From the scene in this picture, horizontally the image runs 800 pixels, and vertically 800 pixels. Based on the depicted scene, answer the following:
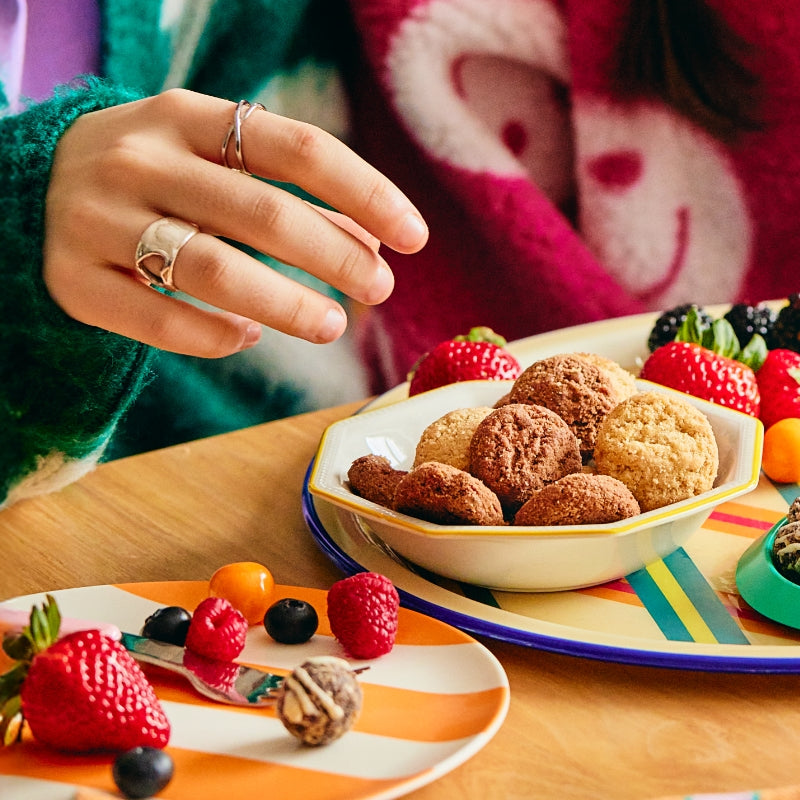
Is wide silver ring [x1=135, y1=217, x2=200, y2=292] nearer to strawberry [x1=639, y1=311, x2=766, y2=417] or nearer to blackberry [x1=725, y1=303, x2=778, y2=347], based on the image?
strawberry [x1=639, y1=311, x2=766, y2=417]

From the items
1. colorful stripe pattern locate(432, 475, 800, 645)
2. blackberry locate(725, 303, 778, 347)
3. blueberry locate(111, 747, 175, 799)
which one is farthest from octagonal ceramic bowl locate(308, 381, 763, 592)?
blackberry locate(725, 303, 778, 347)

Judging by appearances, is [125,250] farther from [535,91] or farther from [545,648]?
[535,91]

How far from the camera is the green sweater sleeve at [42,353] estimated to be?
2.23 ft

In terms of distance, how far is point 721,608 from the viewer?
0.64 meters

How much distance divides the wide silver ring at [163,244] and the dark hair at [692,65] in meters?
1.03

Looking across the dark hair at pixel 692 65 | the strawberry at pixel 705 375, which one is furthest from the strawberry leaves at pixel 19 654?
the dark hair at pixel 692 65

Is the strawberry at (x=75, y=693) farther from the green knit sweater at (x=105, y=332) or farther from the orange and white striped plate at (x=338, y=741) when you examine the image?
the green knit sweater at (x=105, y=332)

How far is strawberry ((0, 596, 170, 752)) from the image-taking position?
47 centimetres

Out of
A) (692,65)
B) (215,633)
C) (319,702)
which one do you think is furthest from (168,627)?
(692,65)

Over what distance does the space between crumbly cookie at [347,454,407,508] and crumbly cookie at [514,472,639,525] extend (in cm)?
10

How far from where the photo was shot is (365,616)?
1.87 ft

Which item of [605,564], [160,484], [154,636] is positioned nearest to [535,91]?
[160,484]

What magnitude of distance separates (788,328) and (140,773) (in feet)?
2.89

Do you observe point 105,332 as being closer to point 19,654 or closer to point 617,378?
point 19,654
